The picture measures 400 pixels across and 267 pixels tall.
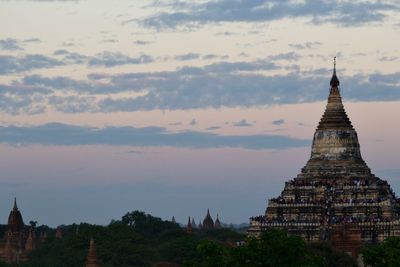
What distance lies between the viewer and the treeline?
6881cm

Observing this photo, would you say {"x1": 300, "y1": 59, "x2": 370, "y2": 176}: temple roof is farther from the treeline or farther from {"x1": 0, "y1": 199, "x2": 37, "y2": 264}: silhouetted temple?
{"x1": 0, "y1": 199, "x2": 37, "y2": 264}: silhouetted temple

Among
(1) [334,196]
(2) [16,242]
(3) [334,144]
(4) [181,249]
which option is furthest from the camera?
(2) [16,242]

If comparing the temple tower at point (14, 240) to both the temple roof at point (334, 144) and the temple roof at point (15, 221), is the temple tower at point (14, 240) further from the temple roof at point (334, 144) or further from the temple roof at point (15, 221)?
the temple roof at point (334, 144)

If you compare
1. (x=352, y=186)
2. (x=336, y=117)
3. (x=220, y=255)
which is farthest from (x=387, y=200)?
(x=220, y=255)

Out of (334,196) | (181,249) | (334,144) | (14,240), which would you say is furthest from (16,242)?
(334,196)

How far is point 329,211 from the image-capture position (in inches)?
4469

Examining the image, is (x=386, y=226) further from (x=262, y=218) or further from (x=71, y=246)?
(x=71, y=246)

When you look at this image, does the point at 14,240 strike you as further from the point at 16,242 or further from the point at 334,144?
the point at 334,144

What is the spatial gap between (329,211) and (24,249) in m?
53.8

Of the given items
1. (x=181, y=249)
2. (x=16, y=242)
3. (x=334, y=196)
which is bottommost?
(x=181, y=249)

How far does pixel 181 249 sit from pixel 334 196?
18.9 m

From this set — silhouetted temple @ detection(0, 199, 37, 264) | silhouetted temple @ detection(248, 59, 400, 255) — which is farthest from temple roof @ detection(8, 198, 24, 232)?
silhouetted temple @ detection(248, 59, 400, 255)

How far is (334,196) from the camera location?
116m

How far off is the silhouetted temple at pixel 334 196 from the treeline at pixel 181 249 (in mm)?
4791
